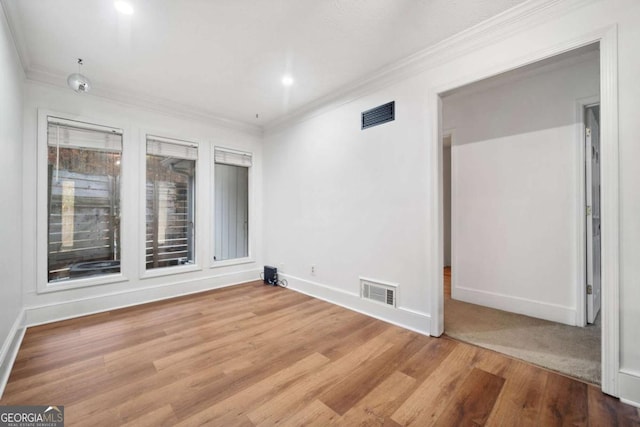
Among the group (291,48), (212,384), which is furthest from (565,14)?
(212,384)

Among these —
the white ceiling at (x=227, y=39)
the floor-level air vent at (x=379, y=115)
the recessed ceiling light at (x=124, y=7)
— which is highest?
the white ceiling at (x=227, y=39)

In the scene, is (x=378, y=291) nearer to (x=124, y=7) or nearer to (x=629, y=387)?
(x=629, y=387)

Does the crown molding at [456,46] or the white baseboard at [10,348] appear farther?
the crown molding at [456,46]

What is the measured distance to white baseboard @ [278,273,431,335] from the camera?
8.41 ft

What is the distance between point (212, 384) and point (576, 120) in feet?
13.3

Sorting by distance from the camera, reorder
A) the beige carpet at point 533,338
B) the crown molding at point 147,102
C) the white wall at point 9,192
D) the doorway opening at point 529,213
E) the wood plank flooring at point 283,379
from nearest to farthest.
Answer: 1. the wood plank flooring at point 283,379
2. the white wall at point 9,192
3. the beige carpet at point 533,338
4. the doorway opening at point 529,213
5. the crown molding at point 147,102

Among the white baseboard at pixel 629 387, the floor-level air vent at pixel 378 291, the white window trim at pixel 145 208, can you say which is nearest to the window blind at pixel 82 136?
the white window trim at pixel 145 208

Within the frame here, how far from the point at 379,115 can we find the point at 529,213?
201 cm

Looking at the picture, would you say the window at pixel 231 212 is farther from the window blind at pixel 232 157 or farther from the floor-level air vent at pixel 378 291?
the floor-level air vent at pixel 378 291

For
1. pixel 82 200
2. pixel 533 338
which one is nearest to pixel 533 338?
pixel 533 338

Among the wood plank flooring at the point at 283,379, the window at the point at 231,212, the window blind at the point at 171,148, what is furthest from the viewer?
the window at the point at 231,212

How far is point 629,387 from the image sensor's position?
158 cm

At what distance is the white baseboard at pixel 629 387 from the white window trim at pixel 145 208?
4.33 m

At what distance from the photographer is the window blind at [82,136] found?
9.57 ft
